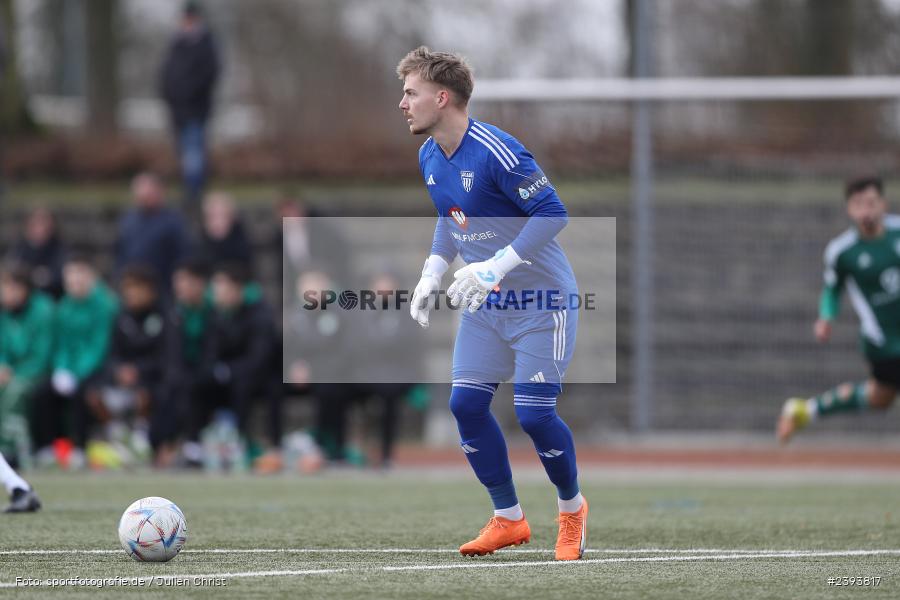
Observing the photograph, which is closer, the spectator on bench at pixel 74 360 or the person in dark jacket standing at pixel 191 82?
the spectator on bench at pixel 74 360

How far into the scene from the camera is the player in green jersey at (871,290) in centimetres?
1134

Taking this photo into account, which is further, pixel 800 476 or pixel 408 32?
pixel 408 32

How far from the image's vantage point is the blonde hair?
21.5ft

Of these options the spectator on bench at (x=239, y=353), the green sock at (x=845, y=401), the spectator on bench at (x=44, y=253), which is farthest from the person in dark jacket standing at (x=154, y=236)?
the green sock at (x=845, y=401)

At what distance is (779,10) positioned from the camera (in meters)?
17.6

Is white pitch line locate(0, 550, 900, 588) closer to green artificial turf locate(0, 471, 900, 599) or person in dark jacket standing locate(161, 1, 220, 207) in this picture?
green artificial turf locate(0, 471, 900, 599)

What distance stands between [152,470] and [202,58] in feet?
17.7

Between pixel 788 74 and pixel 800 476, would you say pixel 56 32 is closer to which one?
pixel 788 74

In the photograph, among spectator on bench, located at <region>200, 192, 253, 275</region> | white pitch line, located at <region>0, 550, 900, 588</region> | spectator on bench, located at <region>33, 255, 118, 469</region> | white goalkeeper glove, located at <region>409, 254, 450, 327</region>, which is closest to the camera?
white pitch line, located at <region>0, 550, 900, 588</region>

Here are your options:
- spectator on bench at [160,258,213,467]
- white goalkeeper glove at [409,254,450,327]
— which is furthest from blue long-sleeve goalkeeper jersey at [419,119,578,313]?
spectator on bench at [160,258,213,467]

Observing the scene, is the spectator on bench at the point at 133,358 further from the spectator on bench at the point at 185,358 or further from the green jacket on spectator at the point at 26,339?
the green jacket on spectator at the point at 26,339

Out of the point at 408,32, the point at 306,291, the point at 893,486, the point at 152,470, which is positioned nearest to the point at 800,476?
the point at 893,486

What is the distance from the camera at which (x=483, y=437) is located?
665 centimetres

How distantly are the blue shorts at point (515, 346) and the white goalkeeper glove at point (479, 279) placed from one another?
0.29m
